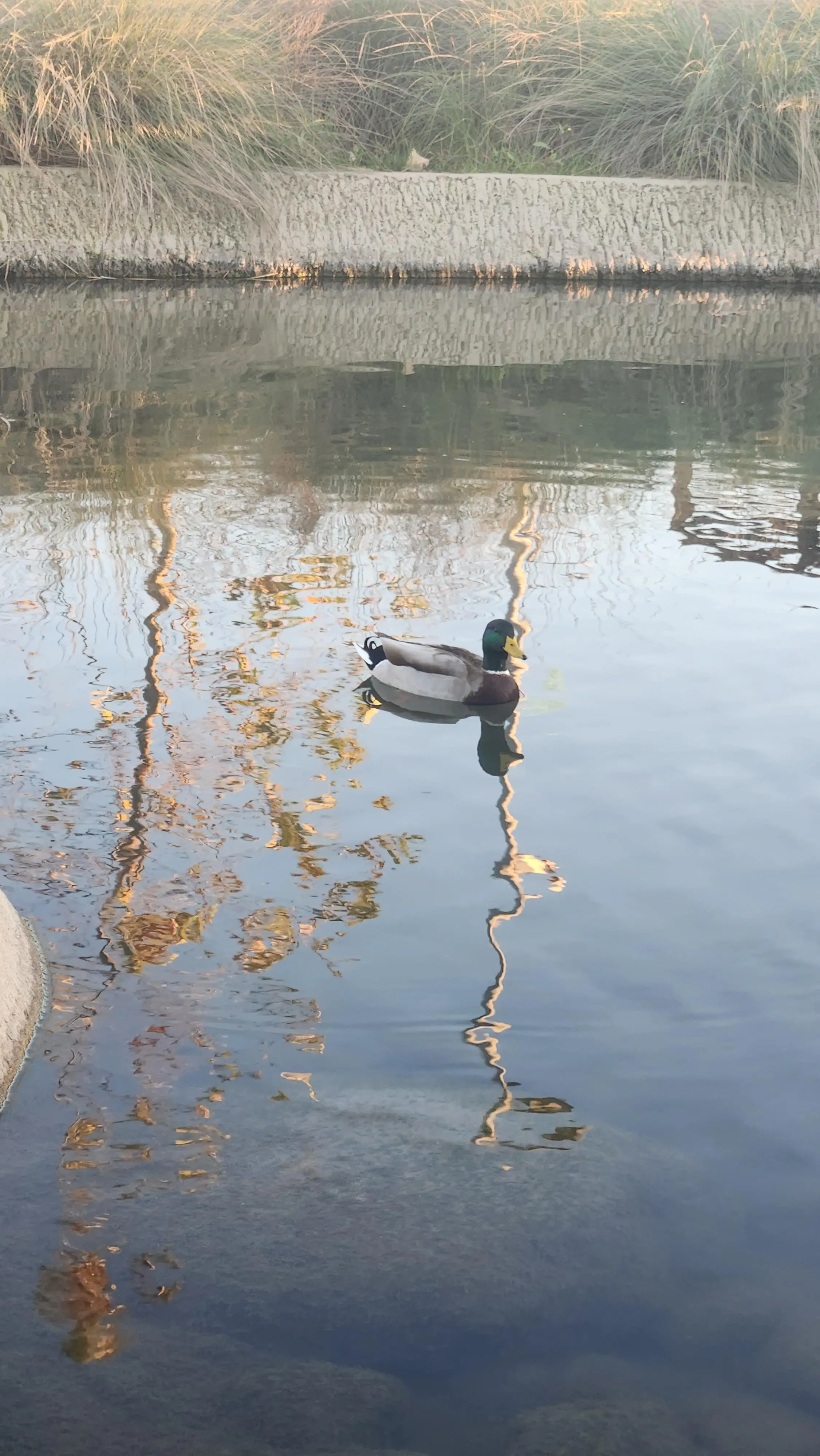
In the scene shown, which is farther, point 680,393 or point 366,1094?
point 680,393

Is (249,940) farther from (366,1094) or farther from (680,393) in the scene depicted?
(680,393)

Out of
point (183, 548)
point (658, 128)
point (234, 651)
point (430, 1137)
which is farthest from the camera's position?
point (658, 128)

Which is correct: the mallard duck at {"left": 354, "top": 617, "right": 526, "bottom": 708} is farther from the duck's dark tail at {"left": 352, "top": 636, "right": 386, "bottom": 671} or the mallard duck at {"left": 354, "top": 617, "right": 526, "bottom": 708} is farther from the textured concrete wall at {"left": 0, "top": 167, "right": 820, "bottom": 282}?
the textured concrete wall at {"left": 0, "top": 167, "right": 820, "bottom": 282}

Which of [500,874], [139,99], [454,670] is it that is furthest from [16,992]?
[139,99]

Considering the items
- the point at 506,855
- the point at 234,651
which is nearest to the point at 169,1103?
the point at 506,855

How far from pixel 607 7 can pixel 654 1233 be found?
50.5 feet

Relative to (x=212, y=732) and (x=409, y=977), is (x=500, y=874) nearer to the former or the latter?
(x=409, y=977)

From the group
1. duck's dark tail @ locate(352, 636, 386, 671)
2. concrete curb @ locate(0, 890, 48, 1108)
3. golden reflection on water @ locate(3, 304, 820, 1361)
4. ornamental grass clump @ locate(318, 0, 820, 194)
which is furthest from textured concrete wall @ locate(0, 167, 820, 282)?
concrete curb @ locate(0, 890, 48, 1108)

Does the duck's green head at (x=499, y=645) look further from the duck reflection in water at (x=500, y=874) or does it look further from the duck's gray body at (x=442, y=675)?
the duck reflection in water at (x=500, y=874)

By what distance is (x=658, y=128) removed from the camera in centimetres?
1480

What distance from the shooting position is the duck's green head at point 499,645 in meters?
4.63

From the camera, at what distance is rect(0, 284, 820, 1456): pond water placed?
213 centimetres

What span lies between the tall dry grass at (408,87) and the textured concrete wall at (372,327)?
4.03ft

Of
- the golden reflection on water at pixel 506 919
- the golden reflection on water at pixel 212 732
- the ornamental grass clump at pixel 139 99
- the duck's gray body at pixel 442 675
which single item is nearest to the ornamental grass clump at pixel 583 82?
the ornamental grass clump at pixel 139 99
